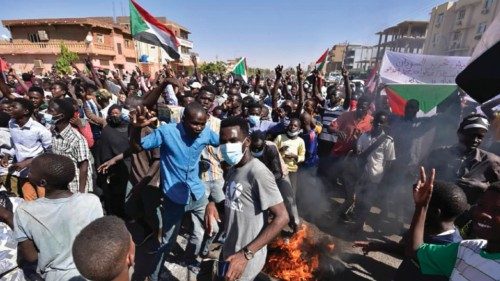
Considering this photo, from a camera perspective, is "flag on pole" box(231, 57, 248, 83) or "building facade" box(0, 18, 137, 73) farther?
"building facade" box(0, 18, 137, 73)

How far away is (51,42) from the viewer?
1359 inches

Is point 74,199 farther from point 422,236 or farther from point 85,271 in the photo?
point 422,236

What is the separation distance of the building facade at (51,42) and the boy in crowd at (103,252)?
120 ft

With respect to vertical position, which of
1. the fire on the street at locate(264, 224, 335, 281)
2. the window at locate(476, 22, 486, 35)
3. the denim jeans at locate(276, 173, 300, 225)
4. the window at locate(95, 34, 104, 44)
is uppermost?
the window at locate(476, 22, 486, 35)

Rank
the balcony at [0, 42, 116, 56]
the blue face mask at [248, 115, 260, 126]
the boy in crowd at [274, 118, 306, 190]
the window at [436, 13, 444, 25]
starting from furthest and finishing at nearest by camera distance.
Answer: the window at [436, 13, 444, 25], the balcony at [0, 42, 116, 56], the blue face mask at [248, 115, 260, 126], the boy in crowd at [274, 118, 306, 190]

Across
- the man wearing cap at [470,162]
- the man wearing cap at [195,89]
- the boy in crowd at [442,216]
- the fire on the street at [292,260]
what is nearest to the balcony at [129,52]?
the man wearing cap at [195,89]

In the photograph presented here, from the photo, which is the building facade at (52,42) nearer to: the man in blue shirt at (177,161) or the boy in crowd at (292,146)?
the boy in crowd at (292,146)

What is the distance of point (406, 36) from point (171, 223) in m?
57.6

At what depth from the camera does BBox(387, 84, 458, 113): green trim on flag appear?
240 inches

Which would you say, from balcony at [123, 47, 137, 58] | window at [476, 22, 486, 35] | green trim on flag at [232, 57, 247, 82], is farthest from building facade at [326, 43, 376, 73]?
green trim on flag at [232, 57, 247, 82]

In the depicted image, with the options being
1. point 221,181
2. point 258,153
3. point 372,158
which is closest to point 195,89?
point 221,181

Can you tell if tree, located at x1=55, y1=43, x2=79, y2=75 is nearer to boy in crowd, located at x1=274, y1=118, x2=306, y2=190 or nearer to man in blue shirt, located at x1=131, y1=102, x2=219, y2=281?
boy in crowd, located at x1=274, y1=118, x2=306, y2=190

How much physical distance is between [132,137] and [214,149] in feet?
4.00

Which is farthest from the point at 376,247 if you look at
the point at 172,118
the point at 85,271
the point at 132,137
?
the point at 172,118
